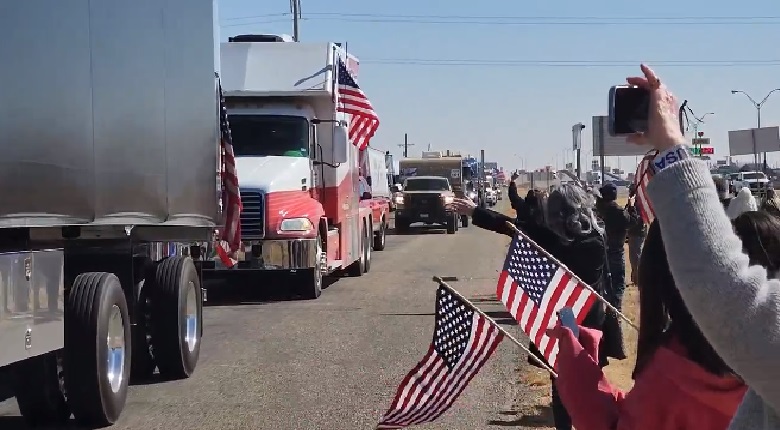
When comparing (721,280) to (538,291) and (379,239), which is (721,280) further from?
(379,239)

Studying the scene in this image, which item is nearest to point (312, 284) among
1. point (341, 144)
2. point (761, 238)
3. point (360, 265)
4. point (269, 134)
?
point (341, 144)

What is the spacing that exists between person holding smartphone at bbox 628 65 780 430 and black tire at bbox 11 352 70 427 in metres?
6.47

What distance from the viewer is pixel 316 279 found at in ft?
55.9

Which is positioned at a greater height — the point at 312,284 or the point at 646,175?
the point at 646,175

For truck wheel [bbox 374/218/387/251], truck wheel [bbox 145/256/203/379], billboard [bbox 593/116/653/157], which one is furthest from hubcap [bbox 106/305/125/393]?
truck wheel [bbox 374/218/387/251]

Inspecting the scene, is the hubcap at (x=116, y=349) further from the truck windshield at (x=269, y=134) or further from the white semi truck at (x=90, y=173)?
the truck windshield at (x=269, y=134)

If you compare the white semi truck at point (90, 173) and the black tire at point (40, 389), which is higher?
the white semi truck at point (90, 173)

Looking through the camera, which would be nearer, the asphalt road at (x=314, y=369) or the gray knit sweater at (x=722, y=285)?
the gray knit sweater at (x=722, y=285)

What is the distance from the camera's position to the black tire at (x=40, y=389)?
26.2 feet

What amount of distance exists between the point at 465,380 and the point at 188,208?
3814 mm

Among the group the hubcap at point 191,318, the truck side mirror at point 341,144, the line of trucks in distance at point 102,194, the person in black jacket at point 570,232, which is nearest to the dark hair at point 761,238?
the person in black jacket at point 570,232

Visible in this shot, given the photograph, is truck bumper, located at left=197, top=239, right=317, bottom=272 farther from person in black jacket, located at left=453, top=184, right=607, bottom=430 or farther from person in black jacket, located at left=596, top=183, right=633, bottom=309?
person in black jacket, located at left=453, top=184, right=607, bottom=430

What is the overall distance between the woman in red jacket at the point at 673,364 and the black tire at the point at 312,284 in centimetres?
1410

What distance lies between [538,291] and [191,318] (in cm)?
526
